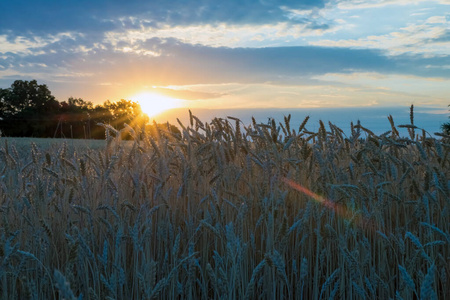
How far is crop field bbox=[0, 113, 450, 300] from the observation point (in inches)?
74.2

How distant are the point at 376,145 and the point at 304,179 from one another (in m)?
0.52

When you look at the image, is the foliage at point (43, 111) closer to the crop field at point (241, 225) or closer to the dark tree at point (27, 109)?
the dark tree at point (27, 109)

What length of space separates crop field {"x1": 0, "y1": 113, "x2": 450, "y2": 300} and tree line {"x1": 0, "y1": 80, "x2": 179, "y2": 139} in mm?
22474

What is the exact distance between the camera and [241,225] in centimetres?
184

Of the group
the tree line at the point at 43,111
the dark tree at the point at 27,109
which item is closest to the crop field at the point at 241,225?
the tree line at the point at 43,111

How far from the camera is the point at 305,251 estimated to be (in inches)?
95.5

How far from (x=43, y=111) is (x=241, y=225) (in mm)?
31675

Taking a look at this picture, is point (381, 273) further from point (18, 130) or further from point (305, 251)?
point (18, 130)

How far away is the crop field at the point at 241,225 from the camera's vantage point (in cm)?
189

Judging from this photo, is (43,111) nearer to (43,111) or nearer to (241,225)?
(43,111)

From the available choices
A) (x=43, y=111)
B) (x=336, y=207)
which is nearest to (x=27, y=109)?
(x=43, y=111)

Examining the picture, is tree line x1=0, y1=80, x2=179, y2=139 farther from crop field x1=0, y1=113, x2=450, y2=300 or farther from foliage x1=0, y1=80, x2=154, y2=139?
crop field x1=0, y1=113, x2=450, y2=300

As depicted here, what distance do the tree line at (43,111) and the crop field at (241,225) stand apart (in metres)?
22.5

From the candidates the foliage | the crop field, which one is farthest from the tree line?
the crop field
